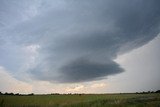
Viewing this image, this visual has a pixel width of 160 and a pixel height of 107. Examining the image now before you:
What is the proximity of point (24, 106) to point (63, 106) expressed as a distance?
854 centimetres

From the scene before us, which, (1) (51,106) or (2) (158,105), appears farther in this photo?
(1) (51,106)

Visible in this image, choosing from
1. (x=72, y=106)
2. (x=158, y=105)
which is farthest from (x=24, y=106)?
(x=158, y=105)

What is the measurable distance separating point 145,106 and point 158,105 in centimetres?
213

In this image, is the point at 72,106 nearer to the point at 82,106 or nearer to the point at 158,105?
the point at 82,106

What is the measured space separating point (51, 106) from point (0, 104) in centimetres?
1730

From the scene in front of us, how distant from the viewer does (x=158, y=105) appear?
38.4m

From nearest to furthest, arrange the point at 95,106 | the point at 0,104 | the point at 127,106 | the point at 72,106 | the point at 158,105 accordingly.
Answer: the point at 0,104 → the point at 158,105 → the point at 127,106 → the point at 95,106 → the point at 72,106

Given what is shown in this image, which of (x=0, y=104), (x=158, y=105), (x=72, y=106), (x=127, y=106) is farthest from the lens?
(x=72, y=106)

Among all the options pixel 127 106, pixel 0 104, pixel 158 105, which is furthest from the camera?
pixel 127 106

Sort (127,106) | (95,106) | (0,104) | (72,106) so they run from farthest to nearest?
(72,106) → (95,106) → (127,106) → (0,104)

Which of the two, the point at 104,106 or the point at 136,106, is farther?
the point at 104,106

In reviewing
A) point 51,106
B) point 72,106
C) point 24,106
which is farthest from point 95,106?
point 24,106

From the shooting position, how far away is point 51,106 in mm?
49562

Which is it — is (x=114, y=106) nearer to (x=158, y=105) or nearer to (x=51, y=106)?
(x=158, y=105)
